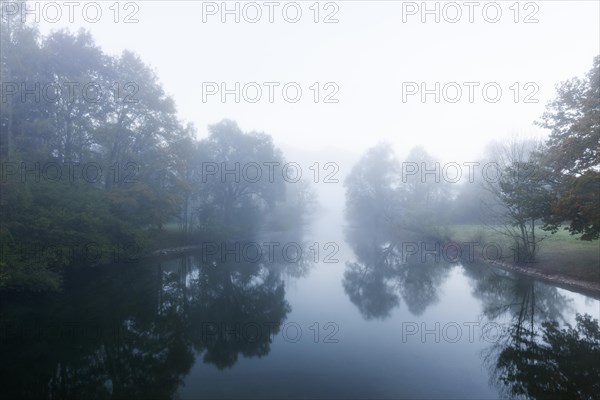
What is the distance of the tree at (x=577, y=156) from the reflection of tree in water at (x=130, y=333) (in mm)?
11731

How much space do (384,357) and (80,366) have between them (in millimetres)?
6665

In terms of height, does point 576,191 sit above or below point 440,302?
above

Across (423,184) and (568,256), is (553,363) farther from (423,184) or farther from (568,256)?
(423,184)

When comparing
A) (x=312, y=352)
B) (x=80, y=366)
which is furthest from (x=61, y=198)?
(x=312, y=352)

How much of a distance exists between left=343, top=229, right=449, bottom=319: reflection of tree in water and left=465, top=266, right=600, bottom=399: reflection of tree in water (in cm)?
231

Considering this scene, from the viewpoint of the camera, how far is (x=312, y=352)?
8.85 m

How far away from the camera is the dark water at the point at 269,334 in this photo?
6.95m

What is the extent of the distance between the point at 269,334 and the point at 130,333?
12.1ft

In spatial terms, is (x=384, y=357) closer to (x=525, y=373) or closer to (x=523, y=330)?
(x=525, y=373)

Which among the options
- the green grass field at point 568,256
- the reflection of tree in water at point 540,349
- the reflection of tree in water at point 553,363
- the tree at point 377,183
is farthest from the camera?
the tree at point 377,183

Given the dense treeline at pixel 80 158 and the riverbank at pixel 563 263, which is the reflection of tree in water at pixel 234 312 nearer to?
the dense treeline at pixel 80 158

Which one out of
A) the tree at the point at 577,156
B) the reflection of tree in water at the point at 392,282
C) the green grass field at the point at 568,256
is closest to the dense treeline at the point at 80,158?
the reflection of tree in water at the point at 392,282

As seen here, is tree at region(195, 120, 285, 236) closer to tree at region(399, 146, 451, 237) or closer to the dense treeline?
the dense treeline

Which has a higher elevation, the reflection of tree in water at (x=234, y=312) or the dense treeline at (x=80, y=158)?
the dense treeline at (x=80, y=158)
